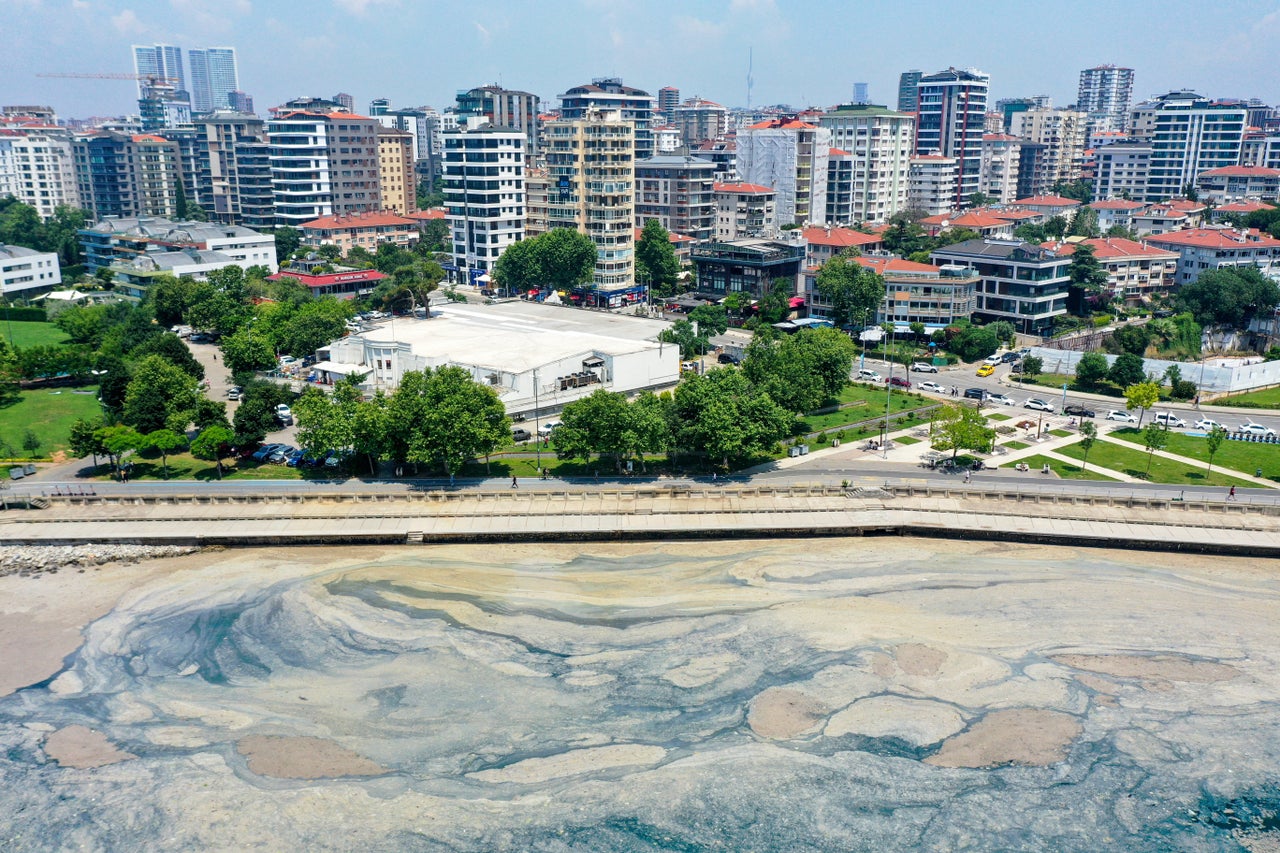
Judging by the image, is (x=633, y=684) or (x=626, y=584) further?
(x=626, y=584)

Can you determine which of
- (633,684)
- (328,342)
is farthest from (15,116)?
(633,684)

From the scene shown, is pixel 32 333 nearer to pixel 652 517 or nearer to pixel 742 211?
pixel 652 517

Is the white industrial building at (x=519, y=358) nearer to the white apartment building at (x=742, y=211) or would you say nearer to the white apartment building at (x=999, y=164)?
the white apartment building at (x=742, y=211)

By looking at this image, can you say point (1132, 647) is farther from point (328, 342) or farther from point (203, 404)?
point (328, 342)

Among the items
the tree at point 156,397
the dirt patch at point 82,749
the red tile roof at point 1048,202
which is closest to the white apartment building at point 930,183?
the red tile roof at point 1048,202

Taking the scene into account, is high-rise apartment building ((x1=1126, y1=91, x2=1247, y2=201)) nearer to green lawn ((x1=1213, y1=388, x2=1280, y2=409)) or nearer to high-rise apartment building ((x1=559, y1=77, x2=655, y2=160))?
high-rise apartment building ((x1=559, y1=77, x2=655, y2=160))

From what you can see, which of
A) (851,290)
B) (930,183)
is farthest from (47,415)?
(930,183)

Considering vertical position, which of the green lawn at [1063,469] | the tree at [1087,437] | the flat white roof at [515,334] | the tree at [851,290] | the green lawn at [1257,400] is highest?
the tree at [851,290]
